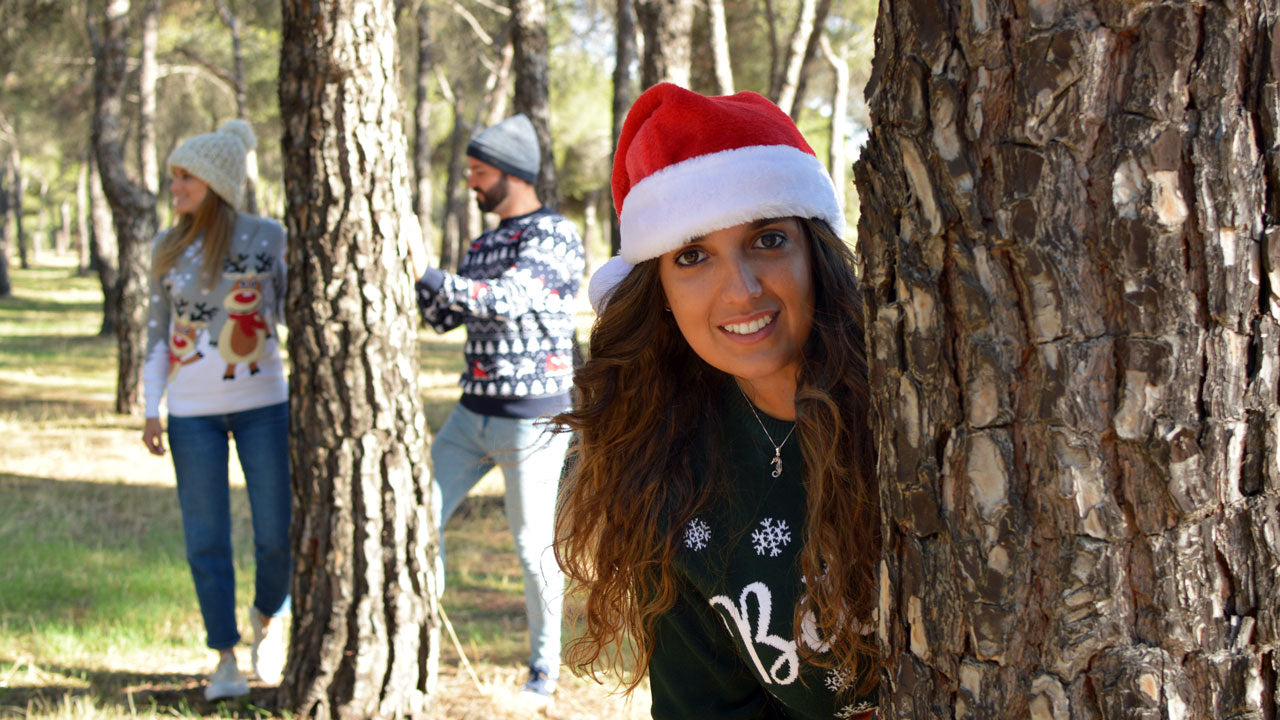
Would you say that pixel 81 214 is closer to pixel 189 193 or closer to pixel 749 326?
pixel 189 193

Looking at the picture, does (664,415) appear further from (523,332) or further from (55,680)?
(55,680)

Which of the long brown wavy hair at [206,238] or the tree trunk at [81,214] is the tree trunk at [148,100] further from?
the tree trunk at [81,214]

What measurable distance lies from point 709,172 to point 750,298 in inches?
9.0

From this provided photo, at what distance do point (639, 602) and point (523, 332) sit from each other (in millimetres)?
2148

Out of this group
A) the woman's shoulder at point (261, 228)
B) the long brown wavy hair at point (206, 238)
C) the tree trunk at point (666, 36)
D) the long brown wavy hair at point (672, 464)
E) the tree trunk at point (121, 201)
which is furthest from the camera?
the tree trunk at point (121, 201)

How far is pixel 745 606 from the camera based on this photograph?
184 cm

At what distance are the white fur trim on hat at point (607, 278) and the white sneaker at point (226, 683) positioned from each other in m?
2.61

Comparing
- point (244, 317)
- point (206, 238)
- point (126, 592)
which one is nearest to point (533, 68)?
point (206, 238)

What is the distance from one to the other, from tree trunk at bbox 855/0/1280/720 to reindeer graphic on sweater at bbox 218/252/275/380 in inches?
135

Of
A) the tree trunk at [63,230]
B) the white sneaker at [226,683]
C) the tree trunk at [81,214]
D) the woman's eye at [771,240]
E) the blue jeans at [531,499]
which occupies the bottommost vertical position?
the white sneaker at [226,683]

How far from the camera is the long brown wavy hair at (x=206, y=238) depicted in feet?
13.5

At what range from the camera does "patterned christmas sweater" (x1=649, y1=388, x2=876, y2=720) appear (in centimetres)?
181

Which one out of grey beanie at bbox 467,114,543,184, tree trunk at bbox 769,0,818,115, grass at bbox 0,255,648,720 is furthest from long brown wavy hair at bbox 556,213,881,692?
tree trunk at bbox 769,0,818,115

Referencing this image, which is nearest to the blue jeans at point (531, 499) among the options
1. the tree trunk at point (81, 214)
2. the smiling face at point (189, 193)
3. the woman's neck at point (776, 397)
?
the smiling face at point (189, 193)
